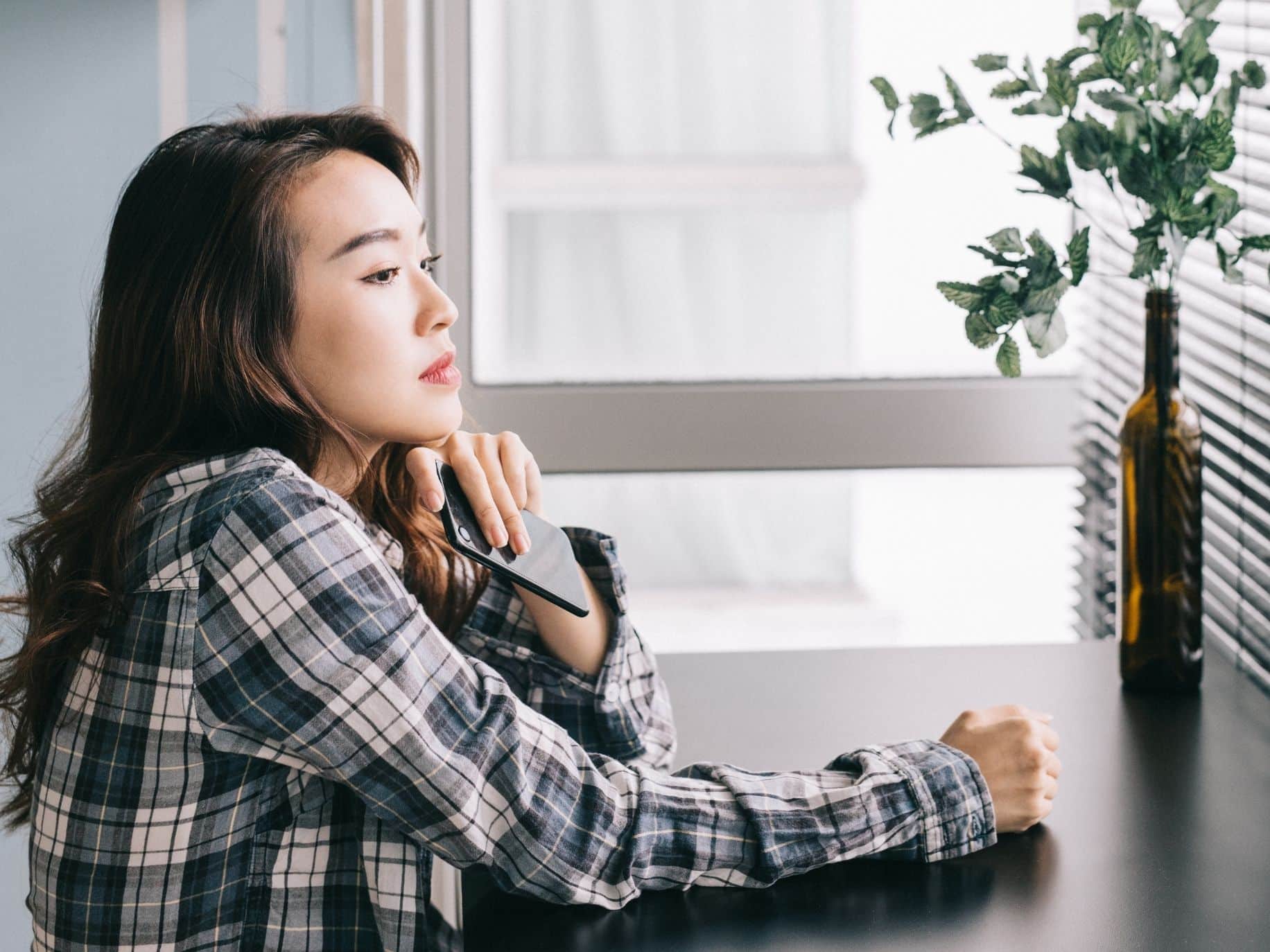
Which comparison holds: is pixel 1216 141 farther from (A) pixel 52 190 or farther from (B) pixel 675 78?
(A) pixel 52 190

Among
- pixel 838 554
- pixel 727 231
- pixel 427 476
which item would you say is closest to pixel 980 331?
pixel 427 476

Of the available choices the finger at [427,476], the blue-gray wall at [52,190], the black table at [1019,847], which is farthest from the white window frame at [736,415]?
the finger at [427,476]

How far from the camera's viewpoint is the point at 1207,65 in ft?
3.78

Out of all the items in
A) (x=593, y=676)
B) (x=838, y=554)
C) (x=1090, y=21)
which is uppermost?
(x=1090, y=21)

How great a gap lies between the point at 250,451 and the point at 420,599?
1.19 feet

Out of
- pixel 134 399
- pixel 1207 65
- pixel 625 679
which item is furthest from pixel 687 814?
pixel 1207 65

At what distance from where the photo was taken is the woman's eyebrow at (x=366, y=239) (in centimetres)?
101

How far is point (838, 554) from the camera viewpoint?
7.20 ft

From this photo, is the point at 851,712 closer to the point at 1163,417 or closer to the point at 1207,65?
the point at 1163,417

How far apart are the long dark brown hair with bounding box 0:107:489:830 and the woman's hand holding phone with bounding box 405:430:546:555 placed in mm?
61

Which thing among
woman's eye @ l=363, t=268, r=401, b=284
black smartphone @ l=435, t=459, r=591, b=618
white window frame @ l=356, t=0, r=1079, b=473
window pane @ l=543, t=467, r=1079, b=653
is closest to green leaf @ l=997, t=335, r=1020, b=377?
black smartphone @ l=435, t=459, r=591, b=618

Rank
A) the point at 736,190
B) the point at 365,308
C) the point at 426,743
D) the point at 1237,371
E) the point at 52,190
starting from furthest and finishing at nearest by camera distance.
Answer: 1. the point at 736,190
2. the point at 52,190
3. the point at 1237,371
4. the point at 365,308
5. the point at 426,743

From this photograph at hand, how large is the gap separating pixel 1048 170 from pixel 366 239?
642mm

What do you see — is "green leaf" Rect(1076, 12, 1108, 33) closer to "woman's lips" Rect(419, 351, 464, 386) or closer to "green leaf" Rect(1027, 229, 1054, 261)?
"green leaf" Rect(1027, 229, 1054, 261)
